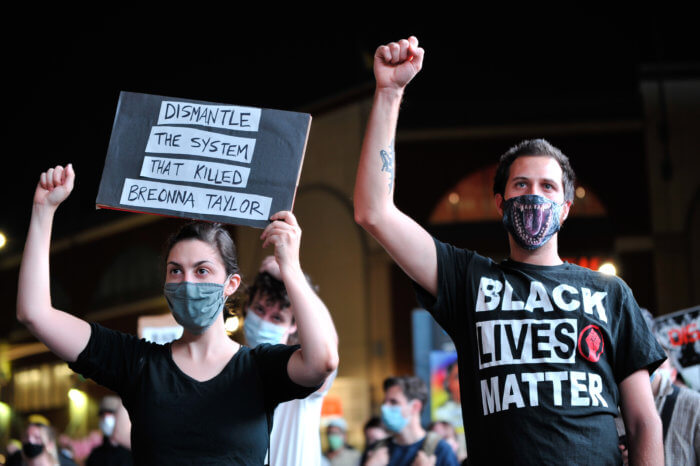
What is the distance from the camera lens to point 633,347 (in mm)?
2771

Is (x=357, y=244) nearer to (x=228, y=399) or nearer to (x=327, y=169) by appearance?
(x=327, y=169)

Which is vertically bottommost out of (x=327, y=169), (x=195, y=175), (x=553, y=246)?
(x=553, y=246)

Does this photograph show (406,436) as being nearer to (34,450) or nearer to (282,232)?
(282,232)

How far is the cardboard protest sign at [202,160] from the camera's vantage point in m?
2.97

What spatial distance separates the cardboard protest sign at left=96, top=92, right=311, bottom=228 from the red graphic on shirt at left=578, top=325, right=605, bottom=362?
38.4 inches

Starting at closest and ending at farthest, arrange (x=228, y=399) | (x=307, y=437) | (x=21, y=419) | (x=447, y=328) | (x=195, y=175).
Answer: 1. (x=228, y=399)
2. (x=447, y=328)
3. (x=195, y=175)
4. (x=307, y=437)
5. (x=21, y=419)

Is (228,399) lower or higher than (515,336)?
lower

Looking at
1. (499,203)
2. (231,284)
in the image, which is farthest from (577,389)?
(231,284)

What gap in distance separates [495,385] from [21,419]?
32059 millimetres

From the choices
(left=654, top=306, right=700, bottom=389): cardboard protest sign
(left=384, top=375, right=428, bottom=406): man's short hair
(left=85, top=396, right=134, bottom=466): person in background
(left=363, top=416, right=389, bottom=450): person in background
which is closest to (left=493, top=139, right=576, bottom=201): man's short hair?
(left=384, top=375, right=428, bottom=406): man's short hair

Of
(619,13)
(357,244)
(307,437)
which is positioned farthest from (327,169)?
(307,437)

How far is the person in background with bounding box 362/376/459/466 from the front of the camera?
522 centimetres

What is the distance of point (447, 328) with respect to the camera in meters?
2.87

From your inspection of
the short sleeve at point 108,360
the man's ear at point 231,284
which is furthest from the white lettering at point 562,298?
the short sleeve at point 108,360
